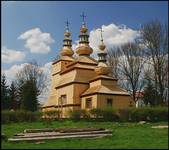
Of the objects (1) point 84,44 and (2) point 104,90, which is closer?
(2) point 104,90

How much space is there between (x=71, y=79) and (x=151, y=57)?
10144 millimetres

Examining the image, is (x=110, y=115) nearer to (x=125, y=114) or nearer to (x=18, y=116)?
(x=125, y=114)

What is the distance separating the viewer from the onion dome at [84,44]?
160 feet

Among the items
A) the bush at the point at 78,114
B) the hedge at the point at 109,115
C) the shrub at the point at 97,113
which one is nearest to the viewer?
the hedge at the point at 109,115

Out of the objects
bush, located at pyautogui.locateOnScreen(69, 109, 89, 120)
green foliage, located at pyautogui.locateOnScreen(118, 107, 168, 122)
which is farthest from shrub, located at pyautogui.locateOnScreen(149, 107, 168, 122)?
bush, located at pyautogui.locateOnScreen(69, 109, 89, 120)

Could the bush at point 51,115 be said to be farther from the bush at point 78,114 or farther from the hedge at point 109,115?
the bush at point 78,114

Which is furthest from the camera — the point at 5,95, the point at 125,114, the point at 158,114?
the point at 5,95

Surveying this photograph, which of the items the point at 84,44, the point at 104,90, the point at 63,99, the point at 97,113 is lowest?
the point at 97,113

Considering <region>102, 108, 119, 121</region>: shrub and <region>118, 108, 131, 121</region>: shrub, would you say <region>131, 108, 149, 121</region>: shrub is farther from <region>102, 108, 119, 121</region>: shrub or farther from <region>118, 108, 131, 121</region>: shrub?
<region>102, 108, 119, 121</region>: shrub

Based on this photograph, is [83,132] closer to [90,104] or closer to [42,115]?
[42,115]

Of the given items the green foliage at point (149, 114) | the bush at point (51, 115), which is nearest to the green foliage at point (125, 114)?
the green foliage at point (149, 114)

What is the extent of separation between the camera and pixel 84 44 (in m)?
49.7

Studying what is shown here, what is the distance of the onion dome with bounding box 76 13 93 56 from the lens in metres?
48.8

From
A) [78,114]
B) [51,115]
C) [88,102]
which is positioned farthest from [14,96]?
[78,114]
